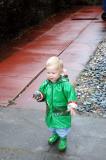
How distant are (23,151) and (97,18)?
969 cm

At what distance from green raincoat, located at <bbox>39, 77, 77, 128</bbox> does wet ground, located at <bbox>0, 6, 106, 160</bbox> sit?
0.32 metres

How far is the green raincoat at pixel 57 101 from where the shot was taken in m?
4.23

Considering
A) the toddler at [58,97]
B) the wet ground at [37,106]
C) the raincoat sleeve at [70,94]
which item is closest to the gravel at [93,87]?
the wet ground at [37,106]

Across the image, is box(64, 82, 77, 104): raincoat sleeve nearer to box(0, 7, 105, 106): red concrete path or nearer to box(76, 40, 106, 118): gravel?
box(76, 40, 106, 118): gravel

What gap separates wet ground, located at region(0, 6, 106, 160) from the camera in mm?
4352

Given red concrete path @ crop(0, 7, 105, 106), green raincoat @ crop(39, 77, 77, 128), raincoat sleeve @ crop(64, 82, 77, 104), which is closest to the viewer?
raincoat sleeve @ crop(64, 82, 77, 104)

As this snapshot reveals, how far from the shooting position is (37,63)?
7703mm

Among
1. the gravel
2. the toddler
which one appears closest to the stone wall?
the gravel

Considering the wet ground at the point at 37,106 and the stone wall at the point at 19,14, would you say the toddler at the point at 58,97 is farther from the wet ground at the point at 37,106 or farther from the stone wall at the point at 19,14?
the stone wall at the point at 19,14

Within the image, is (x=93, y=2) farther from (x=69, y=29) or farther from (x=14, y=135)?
(x=14, y=135)

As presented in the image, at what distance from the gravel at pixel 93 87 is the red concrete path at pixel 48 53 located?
0.59 ft

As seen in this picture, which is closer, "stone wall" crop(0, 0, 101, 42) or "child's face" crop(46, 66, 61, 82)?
"child's face" crop(46, 66, 61, 82)

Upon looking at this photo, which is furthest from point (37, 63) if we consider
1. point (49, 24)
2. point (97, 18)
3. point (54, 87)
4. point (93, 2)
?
point (93, 2)

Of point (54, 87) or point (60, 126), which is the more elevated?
point (54, 87)
